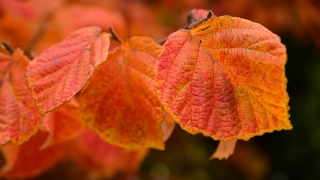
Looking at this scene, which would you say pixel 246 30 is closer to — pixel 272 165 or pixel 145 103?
pixel 145 103

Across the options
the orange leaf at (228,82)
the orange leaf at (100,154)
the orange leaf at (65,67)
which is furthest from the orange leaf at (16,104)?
the orange leaf at (100,154)

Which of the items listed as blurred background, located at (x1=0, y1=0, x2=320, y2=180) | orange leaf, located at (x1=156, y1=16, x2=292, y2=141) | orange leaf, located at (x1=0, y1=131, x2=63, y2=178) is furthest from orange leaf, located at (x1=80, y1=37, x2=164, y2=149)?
blurred background, located at (x1=0, y1=0, x2=320, y2=180)

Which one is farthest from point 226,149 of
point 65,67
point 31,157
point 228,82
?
point 31,157

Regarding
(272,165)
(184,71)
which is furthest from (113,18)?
(272,165)

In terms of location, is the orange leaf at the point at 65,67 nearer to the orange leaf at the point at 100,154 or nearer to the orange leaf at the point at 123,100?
the orange leaf at the point at 123,100

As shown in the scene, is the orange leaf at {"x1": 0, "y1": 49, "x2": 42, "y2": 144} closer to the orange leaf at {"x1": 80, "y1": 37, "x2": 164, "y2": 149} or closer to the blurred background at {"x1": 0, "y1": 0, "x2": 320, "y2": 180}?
the orange leaf at {"x1": 80, "y1": 37, "x2": 164, "y2": 149}

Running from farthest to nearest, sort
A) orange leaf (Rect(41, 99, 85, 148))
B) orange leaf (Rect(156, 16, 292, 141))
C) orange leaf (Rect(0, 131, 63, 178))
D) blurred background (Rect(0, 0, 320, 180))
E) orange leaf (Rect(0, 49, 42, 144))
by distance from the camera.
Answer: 1. blurred background (Rect(0, 0, 320, 180))
2. orange leaf (Rect(0, 131, 63, 178))
3. orange leaf (Rect(41, 99, 85, 148))
4. orange leaf (Rect(0, 49, 42, 144))
5. orange leaf (Rect(156, 16, 292, 141))

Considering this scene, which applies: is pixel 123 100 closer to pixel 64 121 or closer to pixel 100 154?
pixel 64 121

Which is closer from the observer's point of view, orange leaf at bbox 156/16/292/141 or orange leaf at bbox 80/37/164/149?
orange leaf at bbox 156/16/292/141
